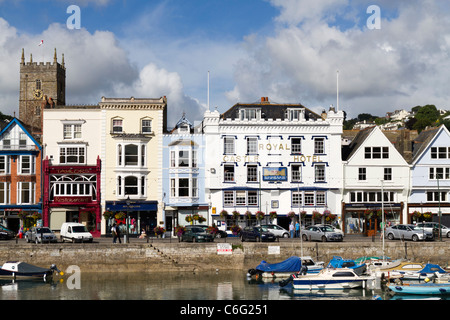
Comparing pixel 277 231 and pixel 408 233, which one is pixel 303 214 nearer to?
pixel 277 231

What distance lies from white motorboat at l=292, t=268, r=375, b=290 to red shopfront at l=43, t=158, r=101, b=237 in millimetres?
29273

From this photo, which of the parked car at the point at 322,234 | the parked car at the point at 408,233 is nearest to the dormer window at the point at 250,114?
the parked car at the point at 322,234

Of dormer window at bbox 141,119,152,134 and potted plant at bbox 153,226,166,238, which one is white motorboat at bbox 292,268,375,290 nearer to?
potted plant at bbox 153,226,166,238

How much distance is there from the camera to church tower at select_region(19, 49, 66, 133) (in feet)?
367

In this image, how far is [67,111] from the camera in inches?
2530

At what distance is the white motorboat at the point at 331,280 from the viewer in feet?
132

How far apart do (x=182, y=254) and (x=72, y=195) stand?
1970cm

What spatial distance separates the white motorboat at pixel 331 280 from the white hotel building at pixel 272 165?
22388 mm

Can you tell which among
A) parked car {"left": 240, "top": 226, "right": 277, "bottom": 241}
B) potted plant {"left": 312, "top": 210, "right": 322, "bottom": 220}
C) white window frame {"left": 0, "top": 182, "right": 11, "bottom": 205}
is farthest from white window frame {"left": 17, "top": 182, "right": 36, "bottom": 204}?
potted plant {"left": 312, "top": 210, "right": 322, "bottom": 220}

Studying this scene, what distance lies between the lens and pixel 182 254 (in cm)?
4891

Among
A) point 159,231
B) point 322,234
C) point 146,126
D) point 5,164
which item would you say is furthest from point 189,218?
point 5,164

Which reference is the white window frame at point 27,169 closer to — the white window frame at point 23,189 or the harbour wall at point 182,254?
the white window frame at point 23,189

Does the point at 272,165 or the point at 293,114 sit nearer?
the point at 272,165
